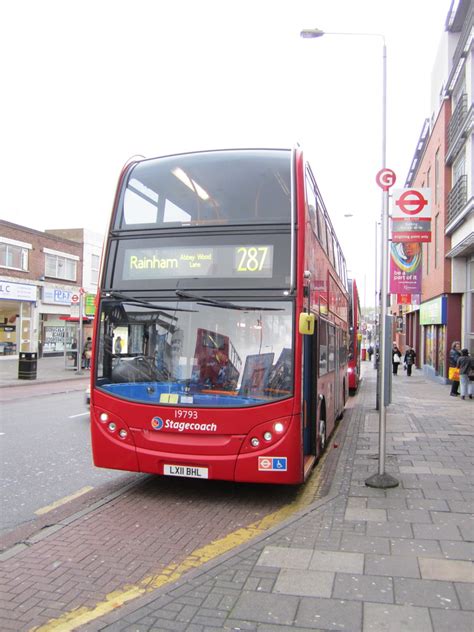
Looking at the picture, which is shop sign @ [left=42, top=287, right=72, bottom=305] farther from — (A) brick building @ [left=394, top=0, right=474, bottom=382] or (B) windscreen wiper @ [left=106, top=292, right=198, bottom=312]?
(B) windscreen wiper @ [left=106, top=292, right=198, bottom=312]

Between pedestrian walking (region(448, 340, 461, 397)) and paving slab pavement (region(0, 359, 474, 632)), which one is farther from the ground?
pedestrian walking (region(448, 340, 461, 397))

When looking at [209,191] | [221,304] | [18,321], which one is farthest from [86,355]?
[221,304]

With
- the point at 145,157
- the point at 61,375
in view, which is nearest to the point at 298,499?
the point at 145,157

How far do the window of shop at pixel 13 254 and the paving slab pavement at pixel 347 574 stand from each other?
28.4m

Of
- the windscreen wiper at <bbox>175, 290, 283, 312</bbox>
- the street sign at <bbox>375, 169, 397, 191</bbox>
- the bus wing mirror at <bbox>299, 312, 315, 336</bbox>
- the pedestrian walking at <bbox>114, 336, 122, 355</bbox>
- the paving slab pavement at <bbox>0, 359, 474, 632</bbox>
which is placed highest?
the street sign at <bbox>375, 169, 397, 191</bbox>

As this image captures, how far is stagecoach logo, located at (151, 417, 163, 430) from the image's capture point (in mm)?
5574

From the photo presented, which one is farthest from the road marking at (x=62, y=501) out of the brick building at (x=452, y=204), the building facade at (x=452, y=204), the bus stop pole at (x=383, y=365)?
the brick building at (x=452, y=204)

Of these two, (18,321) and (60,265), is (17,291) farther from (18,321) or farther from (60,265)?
(60,265)

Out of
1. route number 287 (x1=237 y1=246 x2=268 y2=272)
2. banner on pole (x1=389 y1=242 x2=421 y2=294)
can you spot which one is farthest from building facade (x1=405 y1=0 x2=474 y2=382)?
route number 287 (x1=237 y1=246 x2=268 y2=272)

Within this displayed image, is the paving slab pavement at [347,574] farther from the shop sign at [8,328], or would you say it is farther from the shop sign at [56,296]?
the shop sign at [56,296]

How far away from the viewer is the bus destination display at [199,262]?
18.6ft

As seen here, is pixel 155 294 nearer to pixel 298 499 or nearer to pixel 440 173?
pixel 298 499

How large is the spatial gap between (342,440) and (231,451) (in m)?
4.70

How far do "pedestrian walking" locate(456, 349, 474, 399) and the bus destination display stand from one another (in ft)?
40.9
